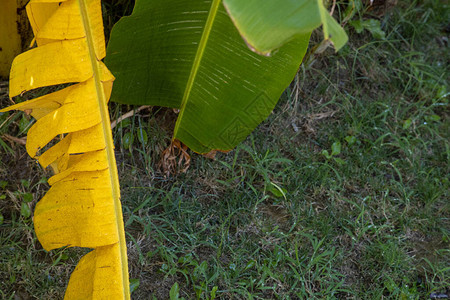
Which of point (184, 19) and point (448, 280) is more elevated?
point (184, 19)

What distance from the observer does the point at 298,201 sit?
231 centimetres

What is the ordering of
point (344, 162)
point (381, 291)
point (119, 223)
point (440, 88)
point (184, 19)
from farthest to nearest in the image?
1. point (440, 88)
2. point (344, 162)
3. point (381, 291)
4. point (184, 19)
5. point (119, 223)

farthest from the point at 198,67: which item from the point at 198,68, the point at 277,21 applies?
the point at 277,21

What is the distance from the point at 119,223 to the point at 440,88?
6.69ft

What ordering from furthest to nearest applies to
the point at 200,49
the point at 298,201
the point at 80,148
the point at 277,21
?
1. the point at 298,201
2. the point at 200,49
3. the point at 80,148
4. the point at 277,21

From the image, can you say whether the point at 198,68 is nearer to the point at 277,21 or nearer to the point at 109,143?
the point at 109,143

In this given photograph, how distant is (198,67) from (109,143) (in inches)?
22.2

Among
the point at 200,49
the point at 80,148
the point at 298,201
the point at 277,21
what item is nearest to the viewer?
the point at 277,21

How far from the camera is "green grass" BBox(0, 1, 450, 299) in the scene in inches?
80.9

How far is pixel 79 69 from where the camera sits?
1507mm

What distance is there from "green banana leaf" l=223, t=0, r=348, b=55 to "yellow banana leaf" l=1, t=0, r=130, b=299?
1.62 ft

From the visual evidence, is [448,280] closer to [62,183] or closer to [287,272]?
[287,272]

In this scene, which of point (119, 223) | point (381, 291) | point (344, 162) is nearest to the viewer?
point (119, 223)

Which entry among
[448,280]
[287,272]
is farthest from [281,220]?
[448,280]
